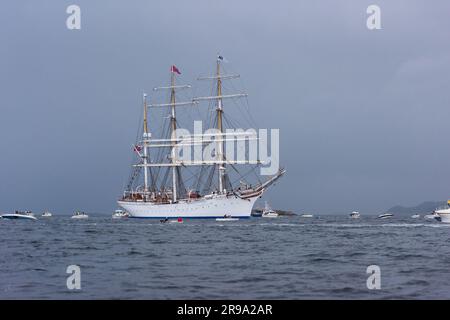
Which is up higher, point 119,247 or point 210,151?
point 210,151

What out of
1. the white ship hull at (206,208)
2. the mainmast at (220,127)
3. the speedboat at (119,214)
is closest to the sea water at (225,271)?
the white ship hull at (206,208)

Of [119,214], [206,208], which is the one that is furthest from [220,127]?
[119,214]

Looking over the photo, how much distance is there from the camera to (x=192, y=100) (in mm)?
139750

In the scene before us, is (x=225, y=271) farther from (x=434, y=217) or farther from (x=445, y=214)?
(x=434, y=217)

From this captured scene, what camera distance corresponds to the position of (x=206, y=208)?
124 metres

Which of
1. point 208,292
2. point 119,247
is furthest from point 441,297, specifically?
point 119,247

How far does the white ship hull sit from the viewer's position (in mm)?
121812

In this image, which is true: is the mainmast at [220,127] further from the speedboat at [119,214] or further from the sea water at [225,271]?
the sea water at [225,271]

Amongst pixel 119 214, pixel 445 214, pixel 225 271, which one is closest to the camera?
pixel 225 271

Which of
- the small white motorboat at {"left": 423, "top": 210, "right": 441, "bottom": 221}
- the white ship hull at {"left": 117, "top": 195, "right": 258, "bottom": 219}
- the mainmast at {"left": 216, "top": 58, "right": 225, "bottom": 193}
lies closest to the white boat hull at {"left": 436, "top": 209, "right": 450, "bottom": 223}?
the small white motorboat at {"left": 423, "top": 210, "right": 441, "bottom": 221}

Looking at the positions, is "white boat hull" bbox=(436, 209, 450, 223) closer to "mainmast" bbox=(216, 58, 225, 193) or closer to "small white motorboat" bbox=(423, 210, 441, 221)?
"small white motorboat" bbox=(423, 210, 441, 221)

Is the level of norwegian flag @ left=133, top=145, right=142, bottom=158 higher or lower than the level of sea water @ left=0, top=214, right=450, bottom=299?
higher
